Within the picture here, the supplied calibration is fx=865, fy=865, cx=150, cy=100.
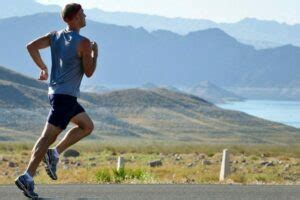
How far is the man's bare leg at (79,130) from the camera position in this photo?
9125 mm

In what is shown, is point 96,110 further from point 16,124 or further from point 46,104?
point 16,124

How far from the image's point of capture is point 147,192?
407 inches

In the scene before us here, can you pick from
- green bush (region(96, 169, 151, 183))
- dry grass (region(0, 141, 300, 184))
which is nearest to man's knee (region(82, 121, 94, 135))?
dry grass (region(0, 141, 300, 184))

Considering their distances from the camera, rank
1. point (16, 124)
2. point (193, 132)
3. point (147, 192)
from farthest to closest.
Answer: point (193, 132)
point (16, 124)
point (147, 192)

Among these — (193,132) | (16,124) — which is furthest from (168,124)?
(16,124)

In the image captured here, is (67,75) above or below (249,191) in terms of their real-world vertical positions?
above

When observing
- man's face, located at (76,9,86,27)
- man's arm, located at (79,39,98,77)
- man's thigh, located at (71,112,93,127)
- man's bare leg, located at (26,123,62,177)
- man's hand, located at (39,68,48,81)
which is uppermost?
man's face, located at (76,9,86,27)

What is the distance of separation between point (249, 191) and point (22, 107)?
121 m

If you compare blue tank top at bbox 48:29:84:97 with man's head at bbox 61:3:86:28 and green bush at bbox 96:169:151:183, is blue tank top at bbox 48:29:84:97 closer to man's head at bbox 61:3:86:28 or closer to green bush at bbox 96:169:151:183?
man's head at bbox 61:3:86:28

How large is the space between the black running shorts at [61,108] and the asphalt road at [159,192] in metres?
1.07

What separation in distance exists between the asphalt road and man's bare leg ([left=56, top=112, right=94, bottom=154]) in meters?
0.64

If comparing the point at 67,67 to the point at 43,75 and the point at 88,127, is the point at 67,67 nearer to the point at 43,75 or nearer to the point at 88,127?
the point at 43,75

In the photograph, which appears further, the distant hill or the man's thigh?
the distant hill

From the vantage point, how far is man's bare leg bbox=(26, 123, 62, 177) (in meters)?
8.85
